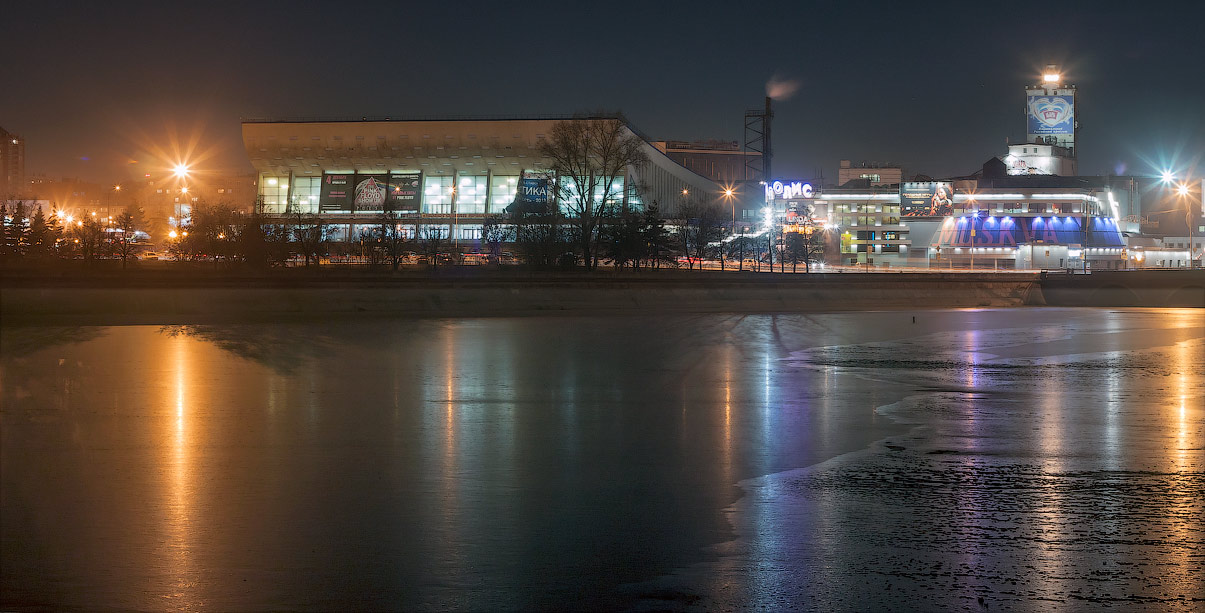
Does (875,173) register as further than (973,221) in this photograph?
Yes

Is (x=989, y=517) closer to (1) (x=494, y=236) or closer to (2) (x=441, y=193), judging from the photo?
(1) (x=494, y=236)

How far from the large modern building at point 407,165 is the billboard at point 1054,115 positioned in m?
74.4

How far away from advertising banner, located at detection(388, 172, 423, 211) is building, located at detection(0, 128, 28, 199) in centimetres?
5714

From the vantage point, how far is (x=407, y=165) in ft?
381

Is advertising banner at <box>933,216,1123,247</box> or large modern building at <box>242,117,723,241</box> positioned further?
advertising banner at <box>933,216,1123,247</box>

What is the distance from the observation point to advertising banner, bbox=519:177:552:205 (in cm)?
8422

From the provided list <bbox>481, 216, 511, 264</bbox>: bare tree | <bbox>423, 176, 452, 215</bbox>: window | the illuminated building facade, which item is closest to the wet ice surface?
<bbox>481, 216, 511, 264</bbox>: bare tree

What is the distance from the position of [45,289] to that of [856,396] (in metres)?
31.7

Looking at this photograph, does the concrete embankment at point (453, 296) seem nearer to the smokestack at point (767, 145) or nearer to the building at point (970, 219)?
the building at point (970, 219)

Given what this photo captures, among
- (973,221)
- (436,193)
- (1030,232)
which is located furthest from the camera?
(973,221)

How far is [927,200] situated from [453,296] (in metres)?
97.8

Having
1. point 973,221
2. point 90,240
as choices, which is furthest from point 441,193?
point 973,221

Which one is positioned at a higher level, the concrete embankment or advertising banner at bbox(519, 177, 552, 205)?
advertising banner at bbox(519, 177, 552, 205)

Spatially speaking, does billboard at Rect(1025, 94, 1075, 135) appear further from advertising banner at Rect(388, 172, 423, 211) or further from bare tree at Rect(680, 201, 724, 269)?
advertising banner at Rect(388, 172, 423, 211)
